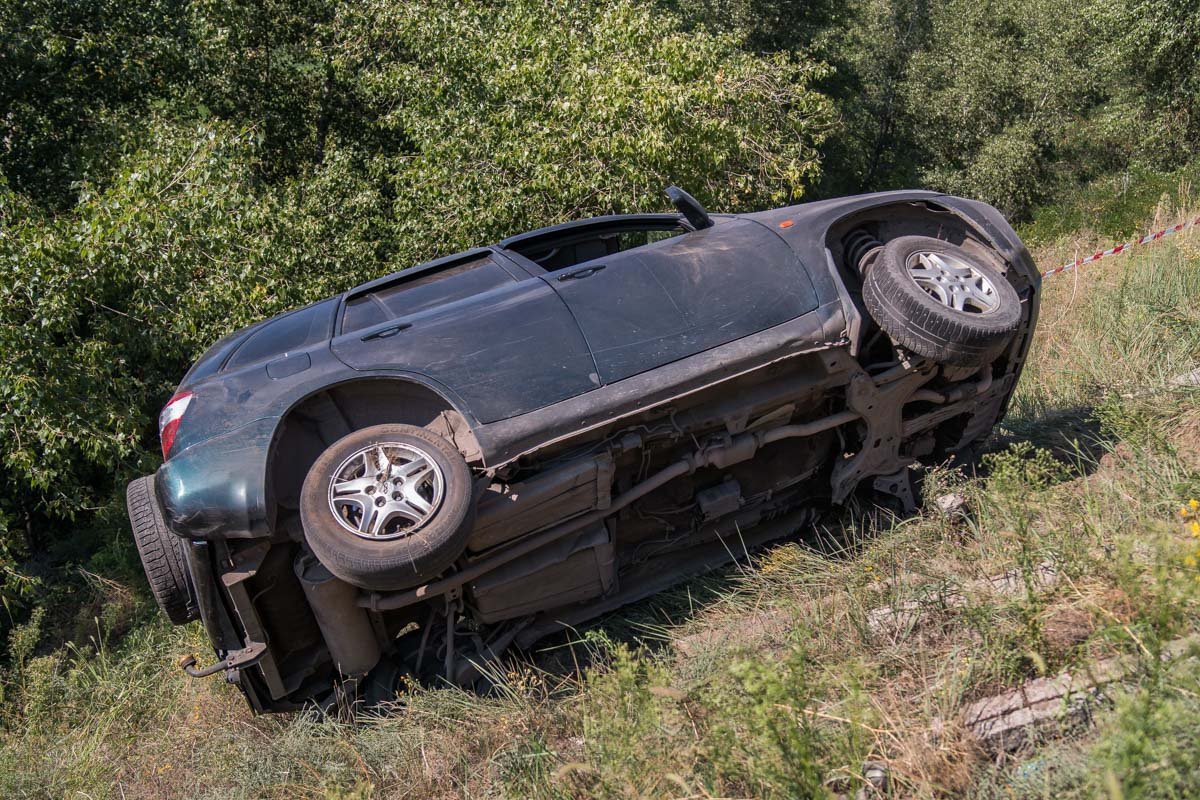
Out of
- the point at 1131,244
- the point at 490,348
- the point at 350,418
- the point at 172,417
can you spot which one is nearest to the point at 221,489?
the point at 172,417

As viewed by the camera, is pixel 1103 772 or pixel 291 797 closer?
pixel 1103 772

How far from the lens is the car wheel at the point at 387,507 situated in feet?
13.4

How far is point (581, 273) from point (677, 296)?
469 millimetres

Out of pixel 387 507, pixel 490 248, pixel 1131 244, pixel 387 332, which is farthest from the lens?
pixel 1131 244

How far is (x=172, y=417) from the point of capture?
4.49 m

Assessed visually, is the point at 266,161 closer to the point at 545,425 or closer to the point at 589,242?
the point at 589,242

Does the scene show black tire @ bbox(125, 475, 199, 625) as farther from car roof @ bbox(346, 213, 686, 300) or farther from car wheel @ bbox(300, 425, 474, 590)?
car roof @ bbox(346, 213, 686, 300)

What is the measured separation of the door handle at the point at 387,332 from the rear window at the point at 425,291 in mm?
235

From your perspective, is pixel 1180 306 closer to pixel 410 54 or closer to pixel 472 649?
pixel 472 649

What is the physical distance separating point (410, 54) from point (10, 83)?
15.2 feet

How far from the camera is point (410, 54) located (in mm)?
13055

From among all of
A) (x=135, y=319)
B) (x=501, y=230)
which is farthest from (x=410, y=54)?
(x=135, y=319)

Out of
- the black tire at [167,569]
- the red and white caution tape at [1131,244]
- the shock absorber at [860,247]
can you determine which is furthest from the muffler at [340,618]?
the red and white caution tape at [1131,244]

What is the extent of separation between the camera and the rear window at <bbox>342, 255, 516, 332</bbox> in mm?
4945
